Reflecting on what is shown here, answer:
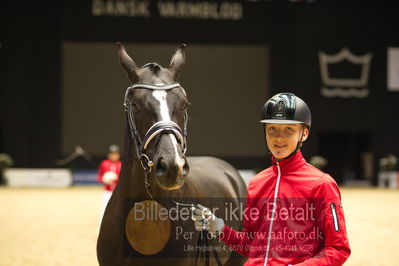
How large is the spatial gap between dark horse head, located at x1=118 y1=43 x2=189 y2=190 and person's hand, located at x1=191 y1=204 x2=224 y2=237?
0.26m

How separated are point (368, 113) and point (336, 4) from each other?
5230 millimetres

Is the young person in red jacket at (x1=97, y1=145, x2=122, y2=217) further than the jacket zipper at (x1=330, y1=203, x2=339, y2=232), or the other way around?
the young person in red jacket at (x1=97, y1=145, x2=122, y2=217)

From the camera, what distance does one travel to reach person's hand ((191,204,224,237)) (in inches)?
93.1

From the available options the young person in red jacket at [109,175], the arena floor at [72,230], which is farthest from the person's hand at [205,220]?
the young person in red jacket at [109,175]

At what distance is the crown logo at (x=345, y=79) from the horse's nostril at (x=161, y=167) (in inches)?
881

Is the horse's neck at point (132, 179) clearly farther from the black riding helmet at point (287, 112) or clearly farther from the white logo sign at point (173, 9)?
the white logo sign at point (173, 9)

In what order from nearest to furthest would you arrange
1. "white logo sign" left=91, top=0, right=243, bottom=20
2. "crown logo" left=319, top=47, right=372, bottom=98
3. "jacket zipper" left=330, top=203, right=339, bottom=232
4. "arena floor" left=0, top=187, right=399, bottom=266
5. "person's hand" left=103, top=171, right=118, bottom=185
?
"jacket zipper" left=330, top=203, right=339, bottom=232 < "arena floor" left=0, top=187, right=399, bottom=266 < "person's hand" left=103, top=171, right=118, bottom=185 < "white logo sign" left=91, top=0, right=243, bottom=20 < "crown logo" left=319, top=47, right=372, bottom=98

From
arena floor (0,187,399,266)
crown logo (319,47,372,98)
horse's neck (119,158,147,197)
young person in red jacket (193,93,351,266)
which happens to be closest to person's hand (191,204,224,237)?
young person in red jacket (193,93,351,266)

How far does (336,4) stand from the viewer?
24.2 metres

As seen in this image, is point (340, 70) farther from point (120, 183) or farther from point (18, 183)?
point (120, 183)

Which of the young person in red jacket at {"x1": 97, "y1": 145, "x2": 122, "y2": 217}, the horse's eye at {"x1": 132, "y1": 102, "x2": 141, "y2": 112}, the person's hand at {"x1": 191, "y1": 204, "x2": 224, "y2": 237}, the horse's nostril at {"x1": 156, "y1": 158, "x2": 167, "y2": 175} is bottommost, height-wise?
the young person in red jacket at {"x1": 97, "y1": 145, "x2": 122, "y2": 217}

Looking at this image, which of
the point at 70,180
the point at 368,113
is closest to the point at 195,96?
the point at 70,180

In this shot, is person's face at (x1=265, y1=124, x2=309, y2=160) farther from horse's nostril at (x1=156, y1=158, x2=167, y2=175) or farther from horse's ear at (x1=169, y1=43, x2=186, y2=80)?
horse's ear at (x1=169, y1=43, x2=186, y2=80)

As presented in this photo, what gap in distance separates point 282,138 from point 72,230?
8.47 m
